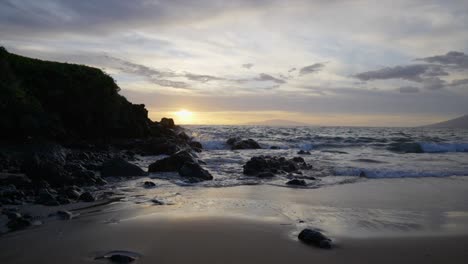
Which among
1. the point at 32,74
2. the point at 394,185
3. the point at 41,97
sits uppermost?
the point at 32,74

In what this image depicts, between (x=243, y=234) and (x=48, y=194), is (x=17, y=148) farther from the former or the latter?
(x=243, y=234)

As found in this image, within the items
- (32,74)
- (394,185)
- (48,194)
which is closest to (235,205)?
(48,194)

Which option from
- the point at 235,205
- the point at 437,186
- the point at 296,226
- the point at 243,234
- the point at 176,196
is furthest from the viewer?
the point at 437,186

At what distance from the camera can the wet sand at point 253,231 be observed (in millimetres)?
4441

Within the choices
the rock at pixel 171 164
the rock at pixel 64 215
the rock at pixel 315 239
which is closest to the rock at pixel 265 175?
the rock at pixel 171 164

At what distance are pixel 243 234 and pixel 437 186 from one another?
306 inches

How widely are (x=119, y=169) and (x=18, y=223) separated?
21.1 feet

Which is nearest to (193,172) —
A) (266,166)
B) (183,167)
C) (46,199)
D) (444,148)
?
(183,167)

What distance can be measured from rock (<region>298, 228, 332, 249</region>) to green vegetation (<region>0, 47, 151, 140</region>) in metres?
15.1

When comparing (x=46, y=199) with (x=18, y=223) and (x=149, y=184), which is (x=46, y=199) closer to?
(x=18, y=223)

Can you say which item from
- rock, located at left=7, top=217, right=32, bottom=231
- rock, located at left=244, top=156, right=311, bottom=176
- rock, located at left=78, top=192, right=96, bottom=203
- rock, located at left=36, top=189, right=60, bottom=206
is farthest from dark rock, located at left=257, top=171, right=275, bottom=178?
rock, located at left=7, top=217, right=32, bottom=231

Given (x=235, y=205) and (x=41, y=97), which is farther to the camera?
(x=41, y=97)

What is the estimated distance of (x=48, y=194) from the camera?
752 centimetres

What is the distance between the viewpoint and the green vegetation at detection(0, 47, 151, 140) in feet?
52.5
